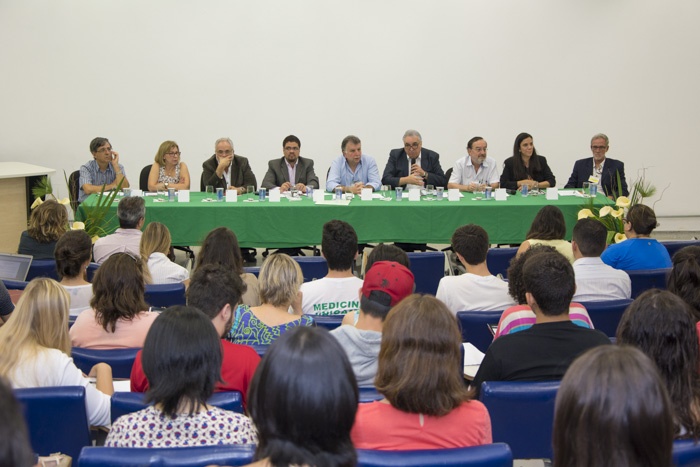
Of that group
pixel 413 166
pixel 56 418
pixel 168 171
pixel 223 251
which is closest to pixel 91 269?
pixel 223 251

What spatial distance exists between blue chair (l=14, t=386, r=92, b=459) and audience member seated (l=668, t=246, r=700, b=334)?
223 centimetres

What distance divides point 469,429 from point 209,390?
71cm

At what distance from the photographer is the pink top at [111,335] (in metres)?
3.35

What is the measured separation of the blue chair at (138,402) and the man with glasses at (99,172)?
5048 millimetres

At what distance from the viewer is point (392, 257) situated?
398 centimetres

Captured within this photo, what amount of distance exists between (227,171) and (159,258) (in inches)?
119

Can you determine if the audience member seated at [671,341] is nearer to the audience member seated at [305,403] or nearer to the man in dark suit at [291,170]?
the audience member seated at [305,403]

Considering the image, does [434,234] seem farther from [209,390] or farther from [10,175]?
[209,390]

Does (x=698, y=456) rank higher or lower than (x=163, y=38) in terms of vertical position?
lower

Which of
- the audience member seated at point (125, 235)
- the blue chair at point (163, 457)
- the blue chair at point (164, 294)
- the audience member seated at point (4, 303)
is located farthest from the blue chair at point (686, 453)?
the audience member seated at point (125, 235)

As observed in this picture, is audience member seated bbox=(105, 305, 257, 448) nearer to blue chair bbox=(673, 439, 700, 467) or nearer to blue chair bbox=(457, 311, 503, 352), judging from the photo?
blue chair bbox=(673, 439, 700, 467)

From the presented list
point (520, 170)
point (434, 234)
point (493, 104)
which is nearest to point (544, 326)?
point (434, 234)

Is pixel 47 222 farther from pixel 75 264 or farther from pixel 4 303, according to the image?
pixel 4 303

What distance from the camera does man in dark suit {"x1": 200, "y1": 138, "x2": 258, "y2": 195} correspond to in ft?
24.9
